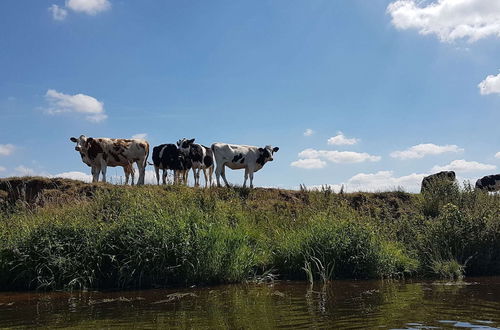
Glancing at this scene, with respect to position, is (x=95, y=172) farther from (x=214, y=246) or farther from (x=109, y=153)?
(x=214, y=246)

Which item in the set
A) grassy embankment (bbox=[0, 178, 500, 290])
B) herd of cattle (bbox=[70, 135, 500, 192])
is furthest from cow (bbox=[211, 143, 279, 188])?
grassy embankment (bbox=[0, 178, 500, 290])

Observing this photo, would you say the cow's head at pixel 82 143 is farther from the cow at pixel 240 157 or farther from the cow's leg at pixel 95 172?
the cow at pixel 240 157

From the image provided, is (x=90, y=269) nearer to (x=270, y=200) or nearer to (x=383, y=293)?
(x=383, y=293)

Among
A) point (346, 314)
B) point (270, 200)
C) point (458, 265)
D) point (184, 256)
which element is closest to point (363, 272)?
point (458, 265)

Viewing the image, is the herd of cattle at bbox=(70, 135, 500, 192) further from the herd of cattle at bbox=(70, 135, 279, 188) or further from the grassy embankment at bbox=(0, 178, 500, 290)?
the grassy embankment at bbox=(0, 178, 500, 290)

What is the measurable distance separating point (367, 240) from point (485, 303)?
4248mm

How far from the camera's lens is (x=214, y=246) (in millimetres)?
9281

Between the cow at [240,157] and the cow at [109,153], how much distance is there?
3550 mm

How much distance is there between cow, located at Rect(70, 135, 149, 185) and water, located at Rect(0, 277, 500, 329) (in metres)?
14.8

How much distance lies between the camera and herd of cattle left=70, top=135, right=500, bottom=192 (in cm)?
Result: 2302

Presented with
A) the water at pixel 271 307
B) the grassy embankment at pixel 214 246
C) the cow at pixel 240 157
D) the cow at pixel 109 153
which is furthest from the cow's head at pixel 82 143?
the water at pixel 271 307

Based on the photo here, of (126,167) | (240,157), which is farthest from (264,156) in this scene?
(126,167)

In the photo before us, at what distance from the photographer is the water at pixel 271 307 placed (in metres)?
4.97

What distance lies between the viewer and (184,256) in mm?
8984
